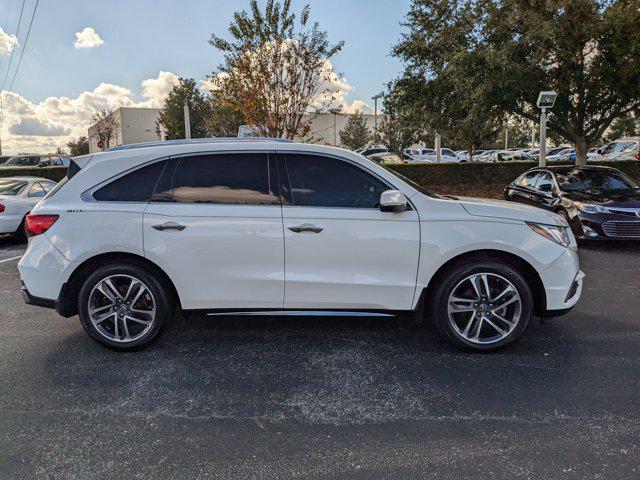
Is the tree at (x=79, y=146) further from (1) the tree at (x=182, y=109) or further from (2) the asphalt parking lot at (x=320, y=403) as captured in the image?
(2) the asphalt parking lot at (x=320, y=403)

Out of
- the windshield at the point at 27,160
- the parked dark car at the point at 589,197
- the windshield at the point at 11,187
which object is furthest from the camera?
the windshield at the point at 27,160

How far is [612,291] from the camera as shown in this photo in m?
5.75

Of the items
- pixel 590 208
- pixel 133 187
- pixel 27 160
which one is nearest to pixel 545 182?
pixel 590 208

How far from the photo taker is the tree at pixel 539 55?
37.6ft

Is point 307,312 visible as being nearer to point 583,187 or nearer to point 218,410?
point 218,410

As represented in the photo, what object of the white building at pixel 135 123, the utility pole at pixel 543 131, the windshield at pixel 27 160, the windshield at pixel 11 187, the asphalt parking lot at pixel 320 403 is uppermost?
the white building at pixel 135 123

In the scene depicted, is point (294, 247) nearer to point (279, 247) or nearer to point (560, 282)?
point (279, 247)

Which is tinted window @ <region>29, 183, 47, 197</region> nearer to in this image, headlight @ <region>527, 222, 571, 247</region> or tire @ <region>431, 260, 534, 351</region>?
tire @ <region>431, 260, 534, 351</region>

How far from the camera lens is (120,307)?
3955mm

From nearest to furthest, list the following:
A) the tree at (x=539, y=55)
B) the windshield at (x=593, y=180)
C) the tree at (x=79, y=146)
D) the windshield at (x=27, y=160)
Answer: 1. the windshield at (x=593, y=180)
2. the tree at (x=539, y=55)
3. the windshield at (x=27, y=160)
4. the tree at (x=79, y=146)

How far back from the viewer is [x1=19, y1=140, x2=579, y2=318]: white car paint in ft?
12.5

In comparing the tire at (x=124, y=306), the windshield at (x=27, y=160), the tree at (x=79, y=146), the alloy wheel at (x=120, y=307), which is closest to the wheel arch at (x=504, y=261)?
the tire at (x=124, y=306)

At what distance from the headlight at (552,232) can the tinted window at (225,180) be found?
212 centimetres

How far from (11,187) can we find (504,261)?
10.2 meters
